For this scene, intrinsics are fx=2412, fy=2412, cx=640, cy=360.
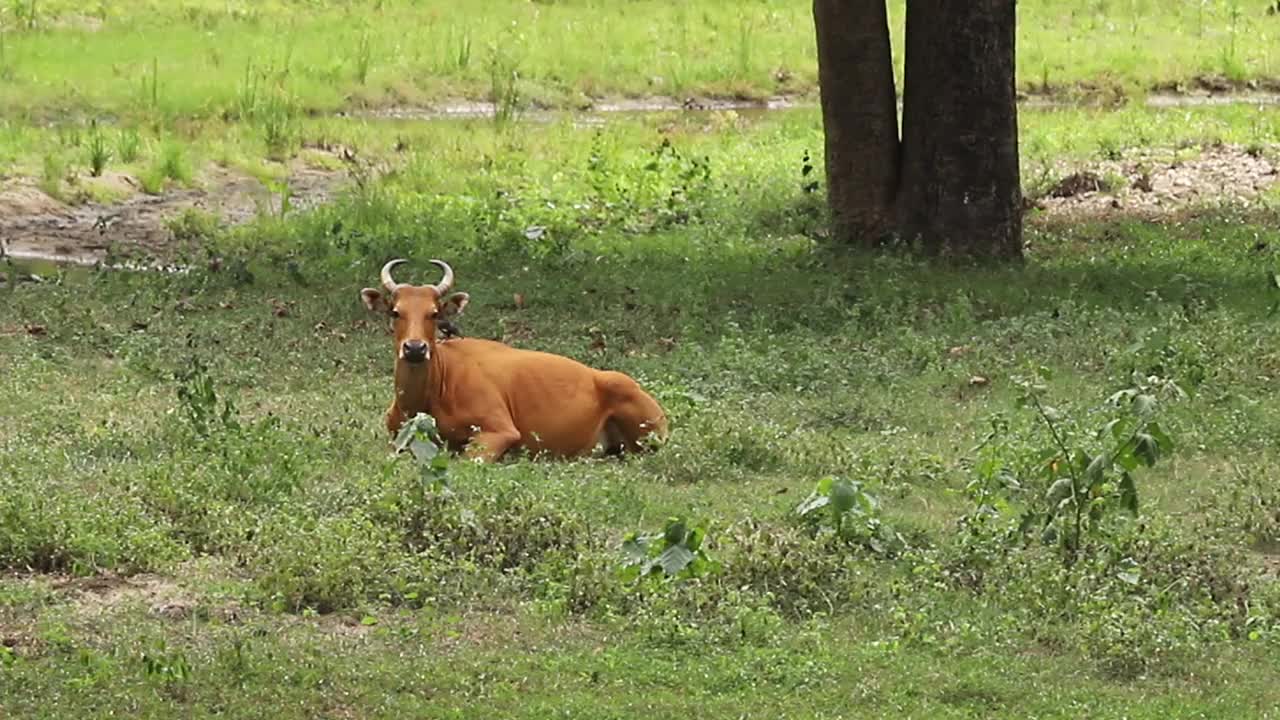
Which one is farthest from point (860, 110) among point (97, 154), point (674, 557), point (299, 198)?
point (674, 557)

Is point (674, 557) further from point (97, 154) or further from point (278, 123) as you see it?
point (278, 123)

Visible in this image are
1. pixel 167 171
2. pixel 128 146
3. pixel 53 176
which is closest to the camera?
pixel 53 176

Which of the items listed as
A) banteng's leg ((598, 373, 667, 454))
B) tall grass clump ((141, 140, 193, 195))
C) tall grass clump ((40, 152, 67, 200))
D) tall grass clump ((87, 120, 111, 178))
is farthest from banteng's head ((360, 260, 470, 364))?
tall grass clump ((87, 120, 111, 178))

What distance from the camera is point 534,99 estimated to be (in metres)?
23.3

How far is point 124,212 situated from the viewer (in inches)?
674

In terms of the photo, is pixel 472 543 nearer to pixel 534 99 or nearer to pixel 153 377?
pixel 153 377

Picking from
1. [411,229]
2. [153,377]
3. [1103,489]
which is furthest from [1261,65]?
[1103,489]

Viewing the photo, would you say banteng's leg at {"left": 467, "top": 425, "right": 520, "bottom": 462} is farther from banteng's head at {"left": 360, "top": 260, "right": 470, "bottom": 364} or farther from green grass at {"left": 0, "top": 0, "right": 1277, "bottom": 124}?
green grass at {"left": 0, "top": 0, "right": 1277, "bottom": 124}

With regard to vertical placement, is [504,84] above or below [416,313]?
below

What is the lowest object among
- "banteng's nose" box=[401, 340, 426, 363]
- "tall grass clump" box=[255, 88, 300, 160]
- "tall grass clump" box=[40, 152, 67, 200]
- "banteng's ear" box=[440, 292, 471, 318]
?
"tall grass clump" box=[255, 88, 300, 160]

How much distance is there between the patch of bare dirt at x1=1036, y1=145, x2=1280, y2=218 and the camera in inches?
674

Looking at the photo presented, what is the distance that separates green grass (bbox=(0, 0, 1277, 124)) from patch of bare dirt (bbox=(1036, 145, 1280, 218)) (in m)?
5.76

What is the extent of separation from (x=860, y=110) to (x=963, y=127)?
71 cm

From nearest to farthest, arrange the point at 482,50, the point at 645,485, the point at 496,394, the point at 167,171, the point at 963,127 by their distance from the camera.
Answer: the point at 645,485, the point at 496,394, the point at 963,127, the point at 167,171, the point at 482,50
